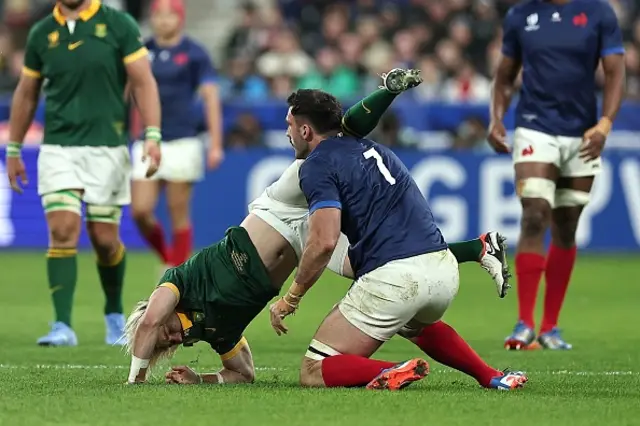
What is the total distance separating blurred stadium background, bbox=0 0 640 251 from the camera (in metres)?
18.1

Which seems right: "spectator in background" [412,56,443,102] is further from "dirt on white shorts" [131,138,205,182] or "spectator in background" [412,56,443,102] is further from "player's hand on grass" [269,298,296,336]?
"player's hand on grass" [269,298,296,336]

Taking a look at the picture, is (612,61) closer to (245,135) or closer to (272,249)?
(272,249)

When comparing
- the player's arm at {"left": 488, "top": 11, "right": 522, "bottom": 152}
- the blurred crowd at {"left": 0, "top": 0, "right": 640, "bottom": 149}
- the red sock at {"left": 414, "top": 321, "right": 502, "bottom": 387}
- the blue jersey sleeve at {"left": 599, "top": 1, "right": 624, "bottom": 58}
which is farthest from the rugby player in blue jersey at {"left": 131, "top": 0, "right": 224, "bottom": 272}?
the red sock at {"left": 414, "top": 321, "right": 502, "bottom": 387}

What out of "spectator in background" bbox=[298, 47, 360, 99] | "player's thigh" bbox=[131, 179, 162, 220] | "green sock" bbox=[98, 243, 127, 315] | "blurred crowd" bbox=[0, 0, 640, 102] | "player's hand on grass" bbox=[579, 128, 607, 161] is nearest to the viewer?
"player's hand on grass" bbox=[579, 128, 607, 161]

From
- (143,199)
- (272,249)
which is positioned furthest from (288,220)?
(143,199)

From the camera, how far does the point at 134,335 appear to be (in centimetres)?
747

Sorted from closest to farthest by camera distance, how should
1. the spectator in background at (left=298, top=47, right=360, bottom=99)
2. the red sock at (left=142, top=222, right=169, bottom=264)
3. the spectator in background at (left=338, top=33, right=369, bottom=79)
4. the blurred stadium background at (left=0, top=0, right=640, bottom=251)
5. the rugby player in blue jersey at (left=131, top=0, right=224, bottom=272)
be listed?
the rugby player in blue jersey at (left=131, top=0, right=224, bottom=272)
the red sock at (left=142, top=222, right=169, bottom=264)
the blurred stadium background at (left=0, top=0, right=640, bottom=251)
the spectator in background at (left=298, top=47, right=360, bottom=99)
the spectator in background at (left=338, top=33, right=369, bottom=79)

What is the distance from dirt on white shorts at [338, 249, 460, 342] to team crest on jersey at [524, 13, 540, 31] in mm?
3341

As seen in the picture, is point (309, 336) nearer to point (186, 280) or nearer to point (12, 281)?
point (186, 280)

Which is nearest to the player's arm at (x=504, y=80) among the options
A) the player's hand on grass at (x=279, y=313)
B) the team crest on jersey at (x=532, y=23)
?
the team crest on jersey at (x=532, y=23)

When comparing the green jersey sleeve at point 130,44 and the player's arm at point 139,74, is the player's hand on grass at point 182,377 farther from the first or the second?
the green jersey sleeve at point 130,44

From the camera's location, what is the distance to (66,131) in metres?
10.0

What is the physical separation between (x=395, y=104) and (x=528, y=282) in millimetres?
8940

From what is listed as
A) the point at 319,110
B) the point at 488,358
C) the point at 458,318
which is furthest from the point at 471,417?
the point at 458,318
